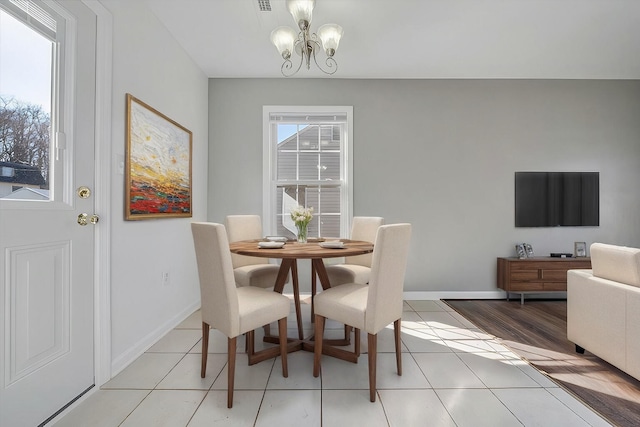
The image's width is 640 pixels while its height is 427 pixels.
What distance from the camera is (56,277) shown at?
148cm

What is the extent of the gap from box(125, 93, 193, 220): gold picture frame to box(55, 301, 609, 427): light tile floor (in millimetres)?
1135

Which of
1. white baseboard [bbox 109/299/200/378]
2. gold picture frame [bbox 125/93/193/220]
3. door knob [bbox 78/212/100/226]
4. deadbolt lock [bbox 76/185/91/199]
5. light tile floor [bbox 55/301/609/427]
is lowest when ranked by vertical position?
Result: light tile floor [bbox 55/301/609/427]

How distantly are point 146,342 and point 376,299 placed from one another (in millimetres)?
1851

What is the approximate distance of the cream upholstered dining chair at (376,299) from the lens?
1.61 m

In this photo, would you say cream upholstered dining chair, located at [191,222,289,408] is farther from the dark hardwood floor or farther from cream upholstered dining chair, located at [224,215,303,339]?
the dark hardwood floor

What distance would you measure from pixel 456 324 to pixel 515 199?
1881 millimetres

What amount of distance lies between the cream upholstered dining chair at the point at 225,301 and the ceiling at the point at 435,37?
1940 millimetres

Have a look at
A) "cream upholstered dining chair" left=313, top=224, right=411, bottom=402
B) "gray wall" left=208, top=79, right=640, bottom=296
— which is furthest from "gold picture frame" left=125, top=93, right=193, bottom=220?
→ "cream upholstered dining chair" left=313, top=224, right=411, bottom=402

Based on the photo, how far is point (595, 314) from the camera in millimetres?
1961

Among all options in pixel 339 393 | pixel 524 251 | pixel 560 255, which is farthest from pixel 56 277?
pixel 560 255

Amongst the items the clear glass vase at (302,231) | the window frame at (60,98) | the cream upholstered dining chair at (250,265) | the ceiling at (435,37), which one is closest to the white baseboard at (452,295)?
the cream upholstered dining chair at (250,265)

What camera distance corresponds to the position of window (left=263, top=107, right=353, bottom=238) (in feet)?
11.9

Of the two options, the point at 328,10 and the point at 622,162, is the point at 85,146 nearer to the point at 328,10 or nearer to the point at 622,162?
the point at 328,10

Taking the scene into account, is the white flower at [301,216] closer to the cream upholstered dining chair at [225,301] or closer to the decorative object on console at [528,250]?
the cream upholstered dining chair at [225,301]
